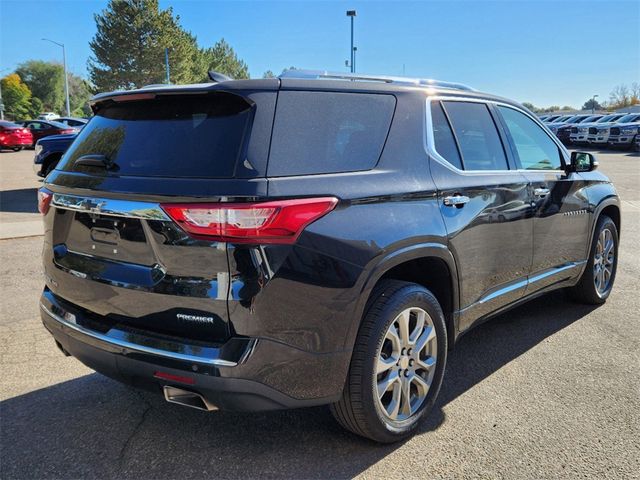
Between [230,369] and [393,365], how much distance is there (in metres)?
0.95

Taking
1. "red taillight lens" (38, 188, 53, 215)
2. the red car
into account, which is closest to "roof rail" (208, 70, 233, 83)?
"red taillight lens" (38, 188, 53, 215)

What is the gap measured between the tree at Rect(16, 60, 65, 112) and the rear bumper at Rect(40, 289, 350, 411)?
4258 inches

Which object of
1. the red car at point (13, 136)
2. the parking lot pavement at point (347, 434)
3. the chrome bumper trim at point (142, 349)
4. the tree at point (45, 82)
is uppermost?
the tree at point (45, 82)

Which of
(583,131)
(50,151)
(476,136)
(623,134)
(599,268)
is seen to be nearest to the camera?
(476,136)

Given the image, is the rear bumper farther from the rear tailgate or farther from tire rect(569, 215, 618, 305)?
tire rect(569, 215, 618, 305)

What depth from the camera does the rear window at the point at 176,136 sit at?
2.35 meters

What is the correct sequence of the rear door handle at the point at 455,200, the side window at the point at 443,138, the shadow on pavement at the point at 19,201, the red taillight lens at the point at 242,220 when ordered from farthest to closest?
the shadow on pavement at the point at 19,201, the side window at the point at 443,138, the rear door handle at the point at 455,200, the red taillight lens at the point at 242,220

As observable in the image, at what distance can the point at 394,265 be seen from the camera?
2682 millimetres

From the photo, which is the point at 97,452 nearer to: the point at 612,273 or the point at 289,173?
the point at 289,173

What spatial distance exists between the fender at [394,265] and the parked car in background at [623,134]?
31.1m

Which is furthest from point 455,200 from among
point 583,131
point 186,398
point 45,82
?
point 45,82

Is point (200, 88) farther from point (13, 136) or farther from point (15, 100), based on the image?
point (15, 100)

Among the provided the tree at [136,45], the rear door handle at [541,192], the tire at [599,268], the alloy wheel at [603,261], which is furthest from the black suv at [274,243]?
the tree at [136,45]

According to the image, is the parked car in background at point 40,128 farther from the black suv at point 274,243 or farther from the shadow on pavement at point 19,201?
the black suv at point 274,243
